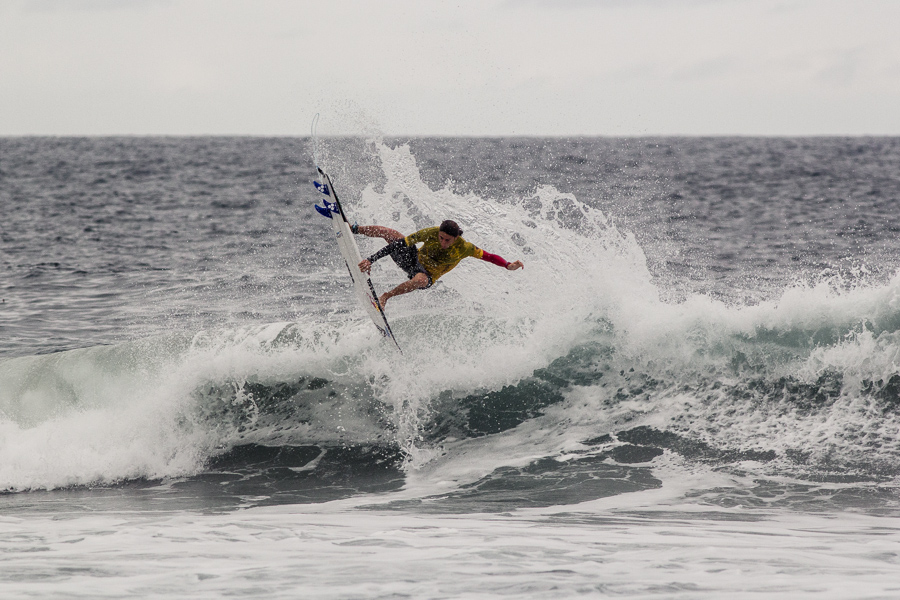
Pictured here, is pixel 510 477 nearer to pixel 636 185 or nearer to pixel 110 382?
pixel 110 382

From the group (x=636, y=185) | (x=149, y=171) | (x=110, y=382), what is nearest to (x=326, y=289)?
(x=110, y=382)

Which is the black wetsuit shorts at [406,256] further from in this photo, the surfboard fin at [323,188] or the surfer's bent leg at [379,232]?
the surfboard fin at [323,188]

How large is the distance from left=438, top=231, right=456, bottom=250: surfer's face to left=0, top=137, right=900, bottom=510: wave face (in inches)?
73.1

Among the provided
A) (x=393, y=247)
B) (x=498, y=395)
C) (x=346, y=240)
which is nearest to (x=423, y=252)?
(x=393, y=247)

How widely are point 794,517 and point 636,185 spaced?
34.8 metres

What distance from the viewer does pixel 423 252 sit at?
32.9 feet

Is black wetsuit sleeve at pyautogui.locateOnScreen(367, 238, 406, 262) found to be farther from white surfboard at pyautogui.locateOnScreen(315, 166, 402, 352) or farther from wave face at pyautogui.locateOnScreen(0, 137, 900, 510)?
wave face at pyautogui.locateOnScreen(0, 137, 900, 510)

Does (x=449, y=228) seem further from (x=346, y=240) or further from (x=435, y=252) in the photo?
(x=346, y=240)

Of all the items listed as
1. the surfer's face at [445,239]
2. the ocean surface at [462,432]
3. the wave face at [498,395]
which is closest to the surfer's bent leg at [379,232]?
the surfer's face at [445,239]

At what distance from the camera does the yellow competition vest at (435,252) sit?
32.7 feet

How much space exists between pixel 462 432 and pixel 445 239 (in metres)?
2.52

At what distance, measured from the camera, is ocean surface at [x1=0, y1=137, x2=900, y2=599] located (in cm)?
626

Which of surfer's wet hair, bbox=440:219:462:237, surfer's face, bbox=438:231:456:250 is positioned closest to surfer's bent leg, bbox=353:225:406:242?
surfer's face, bbox=438:231:456:250

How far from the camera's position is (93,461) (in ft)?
31.3
